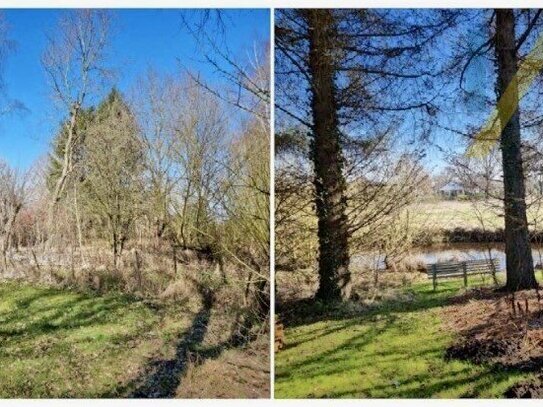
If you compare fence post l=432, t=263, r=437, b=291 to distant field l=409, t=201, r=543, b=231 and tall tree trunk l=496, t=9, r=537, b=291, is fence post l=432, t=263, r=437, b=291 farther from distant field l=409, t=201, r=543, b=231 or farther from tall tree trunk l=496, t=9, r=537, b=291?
tall tree trunk l=496, t=9, r=537, b=291

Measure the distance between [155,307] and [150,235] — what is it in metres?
0.49

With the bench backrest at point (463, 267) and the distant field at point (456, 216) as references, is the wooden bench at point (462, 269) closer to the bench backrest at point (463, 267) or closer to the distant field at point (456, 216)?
the bench backrest at point (463, 267)

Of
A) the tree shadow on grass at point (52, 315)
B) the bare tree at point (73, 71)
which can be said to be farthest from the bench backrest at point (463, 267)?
the bare tree at point (73, 71)

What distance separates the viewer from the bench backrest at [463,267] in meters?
4.29

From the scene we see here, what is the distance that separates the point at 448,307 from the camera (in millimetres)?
4340

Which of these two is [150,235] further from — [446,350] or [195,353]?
[446,350]

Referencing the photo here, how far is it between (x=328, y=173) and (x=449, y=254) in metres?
0.95

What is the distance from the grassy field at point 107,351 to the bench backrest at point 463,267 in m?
1.21

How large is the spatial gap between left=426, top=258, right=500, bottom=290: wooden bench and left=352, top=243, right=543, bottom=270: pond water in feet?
0.09

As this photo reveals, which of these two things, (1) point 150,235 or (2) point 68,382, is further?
(1) point 150,235

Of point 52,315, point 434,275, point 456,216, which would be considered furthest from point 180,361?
point 456,216

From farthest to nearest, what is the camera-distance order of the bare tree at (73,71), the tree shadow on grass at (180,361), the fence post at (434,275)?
the bare tree at (73,71)
the fence post at (434,275)
the tree shadow on grass at (180,361)

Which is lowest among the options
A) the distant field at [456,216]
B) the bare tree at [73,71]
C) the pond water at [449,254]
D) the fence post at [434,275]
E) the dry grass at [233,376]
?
the dry grass at [233,376]
